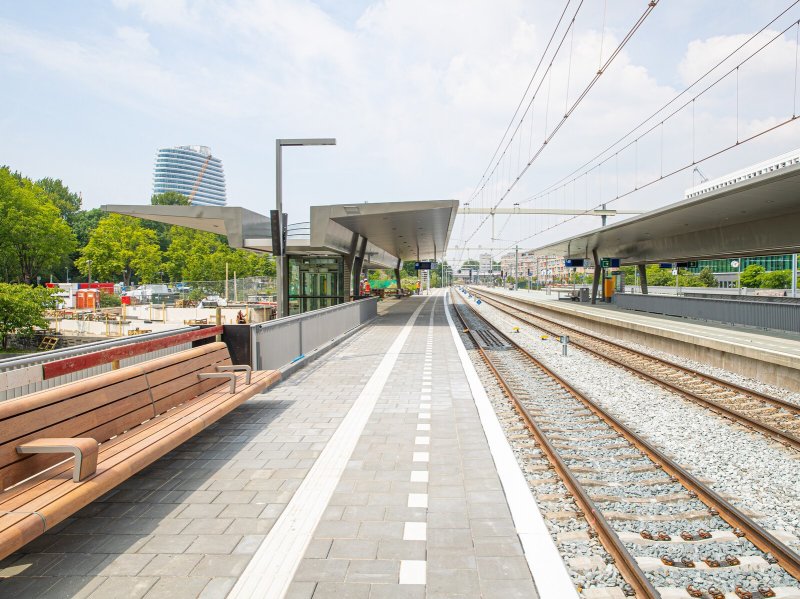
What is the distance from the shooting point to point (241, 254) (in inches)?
2621

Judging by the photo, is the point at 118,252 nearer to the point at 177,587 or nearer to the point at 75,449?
the point at 75,449

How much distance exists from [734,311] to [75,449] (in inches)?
769

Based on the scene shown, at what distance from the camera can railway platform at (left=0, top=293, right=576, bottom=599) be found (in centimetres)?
290

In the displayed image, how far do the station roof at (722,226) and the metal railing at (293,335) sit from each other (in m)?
11.4

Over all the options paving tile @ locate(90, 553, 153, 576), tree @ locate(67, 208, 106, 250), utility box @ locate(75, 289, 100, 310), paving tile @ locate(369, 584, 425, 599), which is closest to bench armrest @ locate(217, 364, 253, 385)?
Answer: paving tile @ locate(90, 553, 153, 576)

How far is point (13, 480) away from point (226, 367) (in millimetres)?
3577

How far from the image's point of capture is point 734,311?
17.3 meters

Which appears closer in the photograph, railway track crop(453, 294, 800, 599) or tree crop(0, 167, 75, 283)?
railway track crop(453, 294, 800, 599)

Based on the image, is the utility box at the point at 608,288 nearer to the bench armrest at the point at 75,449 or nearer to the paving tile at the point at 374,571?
the paving tile at the point at 374,571

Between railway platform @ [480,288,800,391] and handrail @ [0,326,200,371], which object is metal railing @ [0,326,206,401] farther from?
railway platform @ [480,288,800,391]

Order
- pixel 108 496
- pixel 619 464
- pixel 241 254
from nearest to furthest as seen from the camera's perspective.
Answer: pixel 108 496 → pixel 619 464 → pixel 241 254

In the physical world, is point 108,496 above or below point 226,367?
below

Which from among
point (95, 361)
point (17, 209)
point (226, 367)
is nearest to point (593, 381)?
point (226, 367)

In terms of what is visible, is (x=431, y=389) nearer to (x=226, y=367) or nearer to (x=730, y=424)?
(x=226, y=367)
